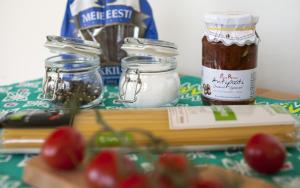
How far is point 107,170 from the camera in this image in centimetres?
35

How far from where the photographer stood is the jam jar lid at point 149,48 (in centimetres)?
64

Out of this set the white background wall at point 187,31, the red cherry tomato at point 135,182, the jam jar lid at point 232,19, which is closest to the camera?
the red cherry tomato at point 135,182

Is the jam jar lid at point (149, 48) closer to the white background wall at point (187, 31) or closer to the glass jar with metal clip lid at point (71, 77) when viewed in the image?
the glass jar with metal clip lid at point (71, 77)

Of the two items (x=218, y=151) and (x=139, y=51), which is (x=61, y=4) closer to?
(x=139, y=51)

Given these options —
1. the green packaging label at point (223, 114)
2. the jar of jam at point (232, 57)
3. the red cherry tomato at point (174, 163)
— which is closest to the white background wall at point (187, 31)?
the jar of jam at point (232, 57)

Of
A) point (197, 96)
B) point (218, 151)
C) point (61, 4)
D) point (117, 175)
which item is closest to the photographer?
point (117, 175)

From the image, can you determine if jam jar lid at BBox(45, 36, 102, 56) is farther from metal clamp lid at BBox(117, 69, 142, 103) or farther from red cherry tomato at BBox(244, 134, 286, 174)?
red cherry tomato at BBox(244, 134, 286, 174)

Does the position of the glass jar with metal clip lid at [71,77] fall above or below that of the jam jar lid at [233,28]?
below

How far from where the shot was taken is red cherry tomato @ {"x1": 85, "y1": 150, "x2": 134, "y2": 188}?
34 cm

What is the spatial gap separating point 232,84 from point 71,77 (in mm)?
244

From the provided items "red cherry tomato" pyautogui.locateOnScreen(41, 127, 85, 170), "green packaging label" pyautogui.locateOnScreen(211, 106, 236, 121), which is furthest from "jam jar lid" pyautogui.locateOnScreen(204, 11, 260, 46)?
"red cherry tomato" pyautogui.locateOnScreen(41, 127, 85, 170)

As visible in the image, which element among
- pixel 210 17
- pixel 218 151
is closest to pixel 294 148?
pixel 218 151

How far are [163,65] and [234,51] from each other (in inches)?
4.5

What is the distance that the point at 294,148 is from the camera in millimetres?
503
